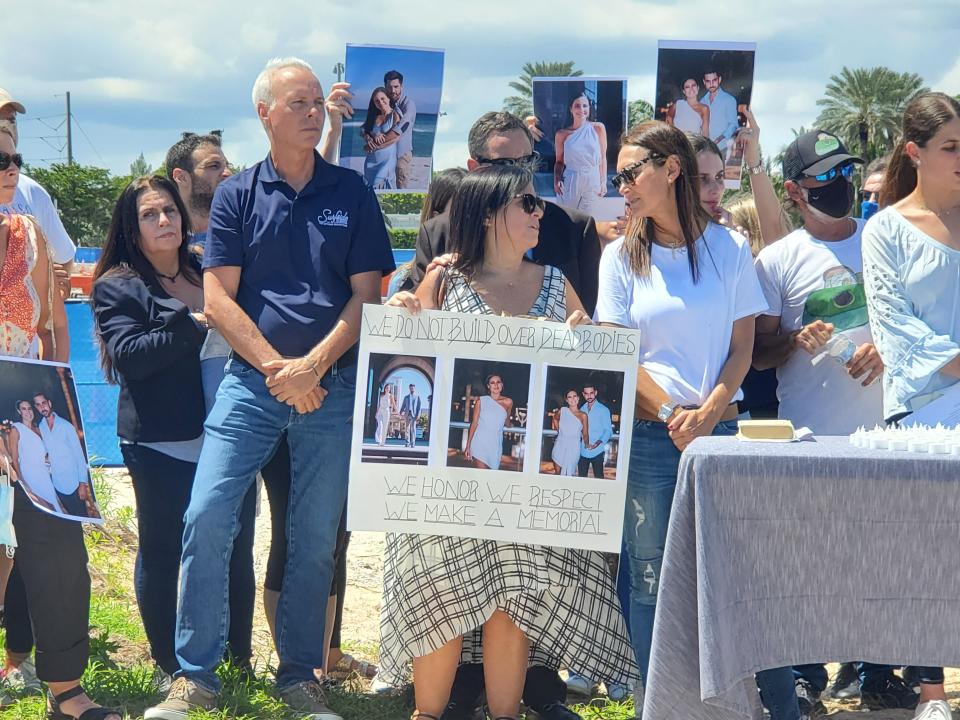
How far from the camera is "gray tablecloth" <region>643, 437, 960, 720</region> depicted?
331 centimetres

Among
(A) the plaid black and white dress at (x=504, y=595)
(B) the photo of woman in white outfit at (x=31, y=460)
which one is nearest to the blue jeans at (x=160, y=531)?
(B) the photo of woman in white outfit at (x=31, y=460)

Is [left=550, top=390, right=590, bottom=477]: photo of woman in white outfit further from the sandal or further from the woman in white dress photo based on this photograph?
the woman in white dress photo

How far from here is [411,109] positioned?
17.1ft

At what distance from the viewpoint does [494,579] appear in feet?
13.3

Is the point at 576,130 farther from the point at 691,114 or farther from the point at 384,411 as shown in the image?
the point at 384,411

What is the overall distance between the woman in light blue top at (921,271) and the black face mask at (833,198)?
0.87 feet

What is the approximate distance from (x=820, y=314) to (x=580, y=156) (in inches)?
63.2

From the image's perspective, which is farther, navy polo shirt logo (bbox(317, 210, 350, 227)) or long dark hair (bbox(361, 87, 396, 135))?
long dark hair (bbox(361, 87, 396, 135))

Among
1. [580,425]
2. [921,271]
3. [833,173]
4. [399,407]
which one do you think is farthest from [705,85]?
[399,407]

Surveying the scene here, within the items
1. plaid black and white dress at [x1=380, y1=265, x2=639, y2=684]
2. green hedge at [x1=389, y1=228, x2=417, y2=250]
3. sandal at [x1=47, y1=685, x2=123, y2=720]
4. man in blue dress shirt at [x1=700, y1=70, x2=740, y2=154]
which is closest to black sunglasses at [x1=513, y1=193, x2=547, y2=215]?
plaid black and white dress at [x1=380, y1=265, x2=639, y2=684]

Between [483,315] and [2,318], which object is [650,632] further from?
[2,318]

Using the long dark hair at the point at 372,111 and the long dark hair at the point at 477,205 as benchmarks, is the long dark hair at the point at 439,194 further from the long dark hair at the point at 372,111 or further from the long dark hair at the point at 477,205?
the long dark hair at the point at 477,205

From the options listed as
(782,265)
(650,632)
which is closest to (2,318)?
(650,632)

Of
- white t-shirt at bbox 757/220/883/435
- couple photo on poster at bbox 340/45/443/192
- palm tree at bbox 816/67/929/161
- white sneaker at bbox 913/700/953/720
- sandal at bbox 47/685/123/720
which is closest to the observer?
white sneaker at bbox 913/700/953/720
